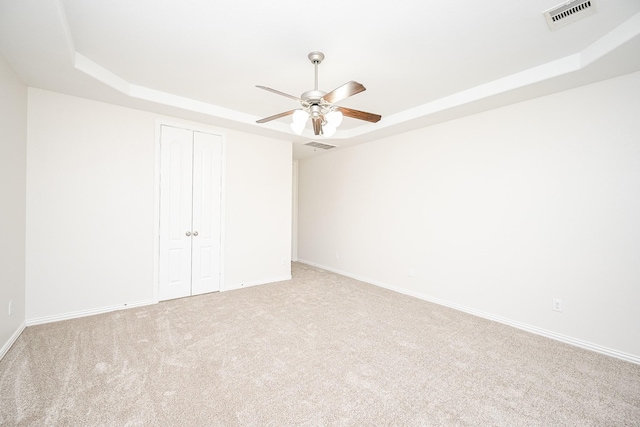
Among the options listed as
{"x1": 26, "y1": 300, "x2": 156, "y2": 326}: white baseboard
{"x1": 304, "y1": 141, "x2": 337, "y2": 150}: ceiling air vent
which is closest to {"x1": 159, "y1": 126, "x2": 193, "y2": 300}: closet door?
{"x1": 26, "y1": 300, "x2": 156, "y2": 326}: white baseboard

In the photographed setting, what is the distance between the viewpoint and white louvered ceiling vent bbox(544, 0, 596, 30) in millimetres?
1821

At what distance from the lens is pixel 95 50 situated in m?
2.42

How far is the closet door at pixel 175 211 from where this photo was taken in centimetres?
371

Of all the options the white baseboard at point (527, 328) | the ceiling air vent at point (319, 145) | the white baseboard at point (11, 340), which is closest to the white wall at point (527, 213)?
the white baseboard at point (527, 328)

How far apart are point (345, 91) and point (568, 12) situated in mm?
1624

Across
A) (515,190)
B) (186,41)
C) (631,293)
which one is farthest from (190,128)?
(631,293)

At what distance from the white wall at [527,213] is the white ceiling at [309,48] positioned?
0.36 metres

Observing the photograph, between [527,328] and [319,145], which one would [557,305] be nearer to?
[527,328]

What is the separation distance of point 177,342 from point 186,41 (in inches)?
106

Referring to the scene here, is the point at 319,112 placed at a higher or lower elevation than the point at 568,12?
lower

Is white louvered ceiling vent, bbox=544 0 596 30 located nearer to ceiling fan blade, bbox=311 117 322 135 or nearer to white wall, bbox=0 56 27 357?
ceiling fan blade, bbox=311 117 322 135

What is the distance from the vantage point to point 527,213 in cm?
302

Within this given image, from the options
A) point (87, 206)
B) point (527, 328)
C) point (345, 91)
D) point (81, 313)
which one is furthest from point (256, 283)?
point (527, 328)

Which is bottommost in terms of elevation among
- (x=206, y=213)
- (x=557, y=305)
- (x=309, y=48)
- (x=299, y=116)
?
(x=557, y=305)
